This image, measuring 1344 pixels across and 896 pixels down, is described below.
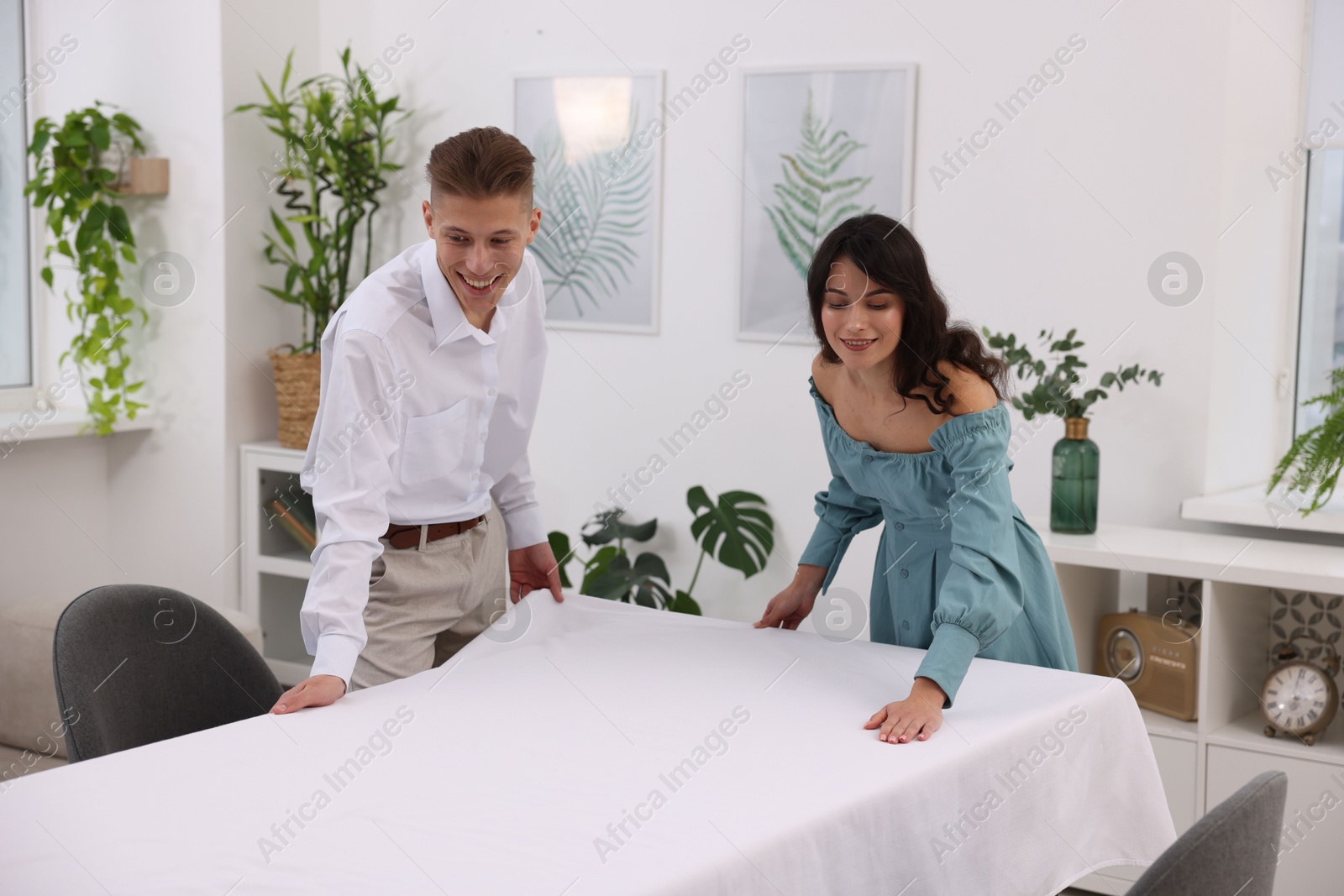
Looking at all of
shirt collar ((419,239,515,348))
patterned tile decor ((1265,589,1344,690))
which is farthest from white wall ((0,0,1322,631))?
shirt collar ((419,239,515,348))

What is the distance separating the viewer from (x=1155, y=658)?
2889mm

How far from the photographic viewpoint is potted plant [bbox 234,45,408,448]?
155 inches

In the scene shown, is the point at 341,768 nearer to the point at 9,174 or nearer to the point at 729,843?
the point at 729,843

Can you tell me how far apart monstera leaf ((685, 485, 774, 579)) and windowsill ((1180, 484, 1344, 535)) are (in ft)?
3.66

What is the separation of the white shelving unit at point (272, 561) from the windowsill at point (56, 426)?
15.4 inches

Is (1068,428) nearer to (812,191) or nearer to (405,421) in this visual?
(812,191)

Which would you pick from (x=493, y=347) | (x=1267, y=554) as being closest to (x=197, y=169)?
(x=493, y=347)

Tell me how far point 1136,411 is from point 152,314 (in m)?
3.10

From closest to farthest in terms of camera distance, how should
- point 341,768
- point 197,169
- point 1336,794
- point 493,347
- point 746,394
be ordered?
point 341,768, point 493,347, point 1336,794, point 746,394, point 197,169

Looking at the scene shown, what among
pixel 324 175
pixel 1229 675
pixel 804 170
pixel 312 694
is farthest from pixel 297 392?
pixel 1229 675

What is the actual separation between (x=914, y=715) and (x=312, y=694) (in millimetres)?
764

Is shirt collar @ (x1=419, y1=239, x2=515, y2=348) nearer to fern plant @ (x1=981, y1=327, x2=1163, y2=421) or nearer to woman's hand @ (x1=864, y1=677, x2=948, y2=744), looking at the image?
woman's hand @ (x1=864, y1=677, x2=948, y2=744)

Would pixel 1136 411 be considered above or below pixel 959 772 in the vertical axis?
above

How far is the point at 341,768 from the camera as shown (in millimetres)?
1419
